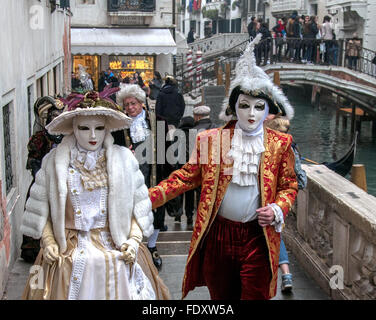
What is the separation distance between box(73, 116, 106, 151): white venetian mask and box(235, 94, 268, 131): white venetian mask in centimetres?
93

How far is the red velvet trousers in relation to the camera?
14.1 ft

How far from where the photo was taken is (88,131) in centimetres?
392

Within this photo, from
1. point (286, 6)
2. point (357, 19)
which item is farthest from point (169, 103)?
point (286, 6)

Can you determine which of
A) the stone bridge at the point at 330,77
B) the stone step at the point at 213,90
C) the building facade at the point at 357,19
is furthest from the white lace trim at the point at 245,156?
the building facade at the point at 357,19

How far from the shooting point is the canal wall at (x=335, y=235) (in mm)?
4844

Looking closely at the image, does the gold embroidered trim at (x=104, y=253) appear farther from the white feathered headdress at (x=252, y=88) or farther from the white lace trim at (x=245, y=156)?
the white feathered headdress at (x=252, y=88)

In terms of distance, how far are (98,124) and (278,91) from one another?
127 cm

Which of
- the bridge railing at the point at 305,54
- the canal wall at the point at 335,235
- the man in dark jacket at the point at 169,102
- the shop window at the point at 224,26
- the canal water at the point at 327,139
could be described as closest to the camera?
the canal wall at the point at 335,235

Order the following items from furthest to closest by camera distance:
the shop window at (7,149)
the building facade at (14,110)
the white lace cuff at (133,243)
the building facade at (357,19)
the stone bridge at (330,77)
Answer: the building facade at (357,19) → the stone bridge at (330,77) → the shop window at (7,149) → the building facade at (14,110) → the white lace cuff at (133,243)

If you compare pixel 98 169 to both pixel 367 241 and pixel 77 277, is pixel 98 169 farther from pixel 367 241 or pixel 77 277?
pixel 367 241

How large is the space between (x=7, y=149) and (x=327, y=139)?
19.5 m

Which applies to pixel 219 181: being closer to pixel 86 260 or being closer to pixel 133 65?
pixel 86 260

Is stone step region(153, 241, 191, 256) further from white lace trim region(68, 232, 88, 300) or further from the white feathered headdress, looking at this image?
white lace trim region(68, 232, 88, 300)

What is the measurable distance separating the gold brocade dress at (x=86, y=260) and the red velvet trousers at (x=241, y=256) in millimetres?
630
